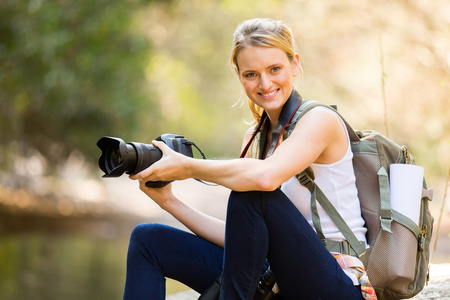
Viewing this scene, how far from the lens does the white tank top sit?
1537mm

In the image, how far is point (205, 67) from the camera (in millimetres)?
15391

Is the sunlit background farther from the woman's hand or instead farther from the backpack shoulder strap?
the backpack shoulder strap

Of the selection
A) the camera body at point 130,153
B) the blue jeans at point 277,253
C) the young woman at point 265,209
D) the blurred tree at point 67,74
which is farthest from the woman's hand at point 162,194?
the blurred tree at point 67,74

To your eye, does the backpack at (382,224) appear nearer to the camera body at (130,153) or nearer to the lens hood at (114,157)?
the camera body at (130,153)

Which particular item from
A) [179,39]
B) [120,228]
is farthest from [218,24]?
[120,228]

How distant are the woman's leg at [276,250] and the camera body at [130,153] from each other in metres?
0.25

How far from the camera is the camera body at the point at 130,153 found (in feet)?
5.00

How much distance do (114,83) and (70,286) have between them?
294 cm

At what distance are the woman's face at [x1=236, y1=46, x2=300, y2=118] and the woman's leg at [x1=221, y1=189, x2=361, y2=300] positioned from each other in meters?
0.30

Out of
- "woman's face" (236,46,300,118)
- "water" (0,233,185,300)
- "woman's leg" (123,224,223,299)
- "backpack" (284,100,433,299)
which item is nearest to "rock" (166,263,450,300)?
"backpack" (284,100,433,299)

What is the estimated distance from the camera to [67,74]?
592 cm

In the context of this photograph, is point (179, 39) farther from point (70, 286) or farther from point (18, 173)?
point (70, 286)

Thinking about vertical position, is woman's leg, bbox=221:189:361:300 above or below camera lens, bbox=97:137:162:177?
below

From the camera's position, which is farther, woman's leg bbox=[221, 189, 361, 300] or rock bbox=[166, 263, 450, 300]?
rock bbox=[166, 263, 450, 300]
